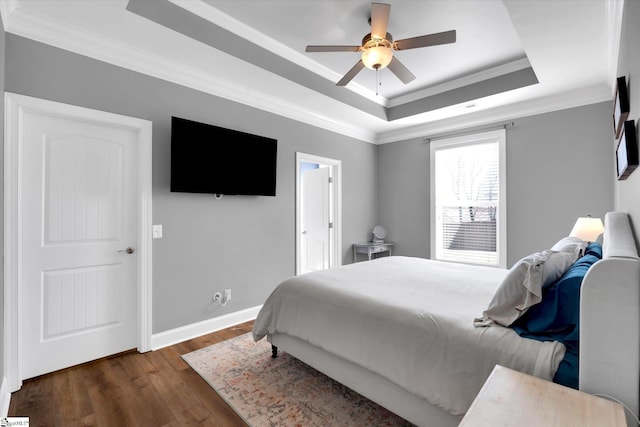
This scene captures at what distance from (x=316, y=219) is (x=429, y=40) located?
126 inches

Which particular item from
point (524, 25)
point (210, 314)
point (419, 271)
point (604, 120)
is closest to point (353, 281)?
point (419, 271)

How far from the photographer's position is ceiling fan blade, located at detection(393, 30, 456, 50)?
6.88ft

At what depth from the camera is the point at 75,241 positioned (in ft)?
7.80

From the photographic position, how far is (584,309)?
3.41 ft

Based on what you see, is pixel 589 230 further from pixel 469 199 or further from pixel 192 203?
pixel 192 203

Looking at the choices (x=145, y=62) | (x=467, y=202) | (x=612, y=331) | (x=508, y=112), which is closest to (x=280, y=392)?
(x=612, y=331)

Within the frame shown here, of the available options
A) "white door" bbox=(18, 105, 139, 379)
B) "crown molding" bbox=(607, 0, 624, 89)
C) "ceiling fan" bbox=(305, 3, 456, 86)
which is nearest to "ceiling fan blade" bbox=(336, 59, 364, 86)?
"ceiling fan" bbox=(305, 3, 456, 86)

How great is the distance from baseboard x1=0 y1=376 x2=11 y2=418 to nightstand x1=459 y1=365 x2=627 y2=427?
99.5 inches

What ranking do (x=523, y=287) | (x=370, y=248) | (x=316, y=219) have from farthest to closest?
(x=316, y=219) < (x=370, y=248) < (x=523, y=287)

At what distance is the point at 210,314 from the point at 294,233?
1.40 m

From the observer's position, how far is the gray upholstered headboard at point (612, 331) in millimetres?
971

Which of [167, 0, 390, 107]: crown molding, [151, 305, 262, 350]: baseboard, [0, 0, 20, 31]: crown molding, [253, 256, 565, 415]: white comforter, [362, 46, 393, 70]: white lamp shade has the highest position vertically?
[167, 0, 390, 107]: crown molding

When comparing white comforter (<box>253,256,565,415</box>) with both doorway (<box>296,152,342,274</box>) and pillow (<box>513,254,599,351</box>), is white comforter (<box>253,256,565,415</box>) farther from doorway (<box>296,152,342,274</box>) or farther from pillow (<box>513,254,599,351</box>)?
doorway (<box>296,152,342,274</box>)

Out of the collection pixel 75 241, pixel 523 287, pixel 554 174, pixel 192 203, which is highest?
pixel 554 174
